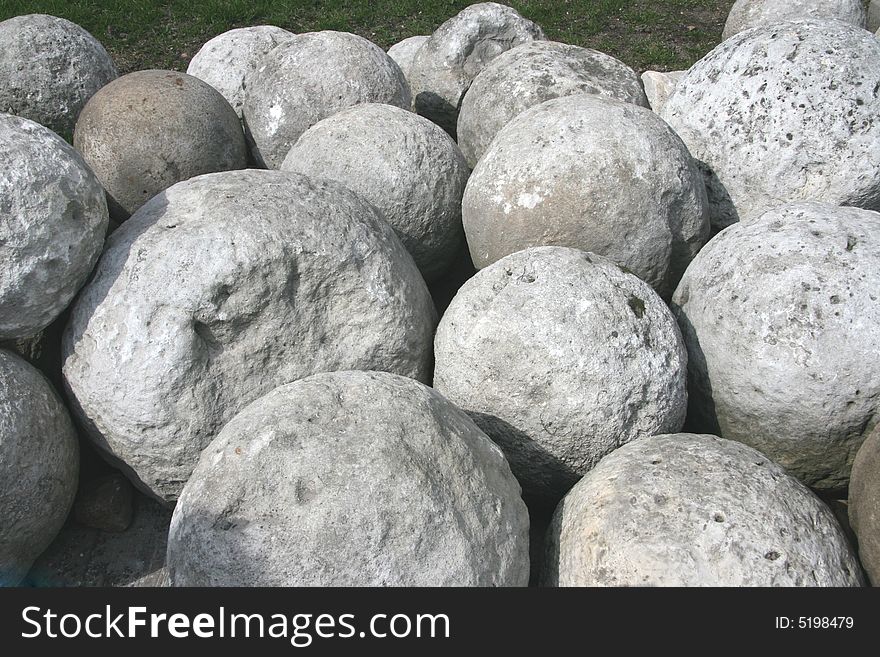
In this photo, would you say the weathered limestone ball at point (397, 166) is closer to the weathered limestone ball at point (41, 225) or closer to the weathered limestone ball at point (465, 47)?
the weathered limestone ball at point (41, 225)

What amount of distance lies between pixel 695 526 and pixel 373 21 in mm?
8601

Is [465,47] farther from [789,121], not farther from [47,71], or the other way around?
[47,71]

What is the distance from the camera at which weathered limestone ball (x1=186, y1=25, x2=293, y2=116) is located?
6180 millimetres

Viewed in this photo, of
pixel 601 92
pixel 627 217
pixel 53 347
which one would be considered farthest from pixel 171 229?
pixel 601 92

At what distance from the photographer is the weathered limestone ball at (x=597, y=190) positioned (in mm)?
3990

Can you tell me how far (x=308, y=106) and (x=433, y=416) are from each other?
10.3ft

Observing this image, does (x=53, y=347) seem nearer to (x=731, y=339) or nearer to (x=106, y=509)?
(x=106, y=509)

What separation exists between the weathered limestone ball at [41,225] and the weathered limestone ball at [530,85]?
2.50m

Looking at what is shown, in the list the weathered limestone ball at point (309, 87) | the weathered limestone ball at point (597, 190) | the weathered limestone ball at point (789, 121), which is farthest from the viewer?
the weathered limestone ball at point (309, 87)

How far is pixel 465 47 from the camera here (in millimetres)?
6109

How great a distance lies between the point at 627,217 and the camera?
4.00 metres

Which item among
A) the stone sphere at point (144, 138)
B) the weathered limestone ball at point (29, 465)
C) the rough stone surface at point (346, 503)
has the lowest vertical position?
the weathered limestone ball at point (29, 465)

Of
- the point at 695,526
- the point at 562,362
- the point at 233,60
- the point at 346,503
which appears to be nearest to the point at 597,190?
the point at 562,362

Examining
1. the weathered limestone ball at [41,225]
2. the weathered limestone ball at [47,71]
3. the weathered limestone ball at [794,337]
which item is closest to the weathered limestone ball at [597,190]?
the weathered limestone ball at [794,337]
